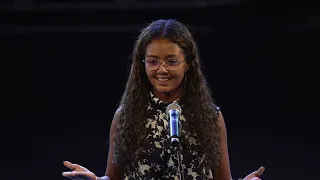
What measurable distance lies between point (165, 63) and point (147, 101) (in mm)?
209

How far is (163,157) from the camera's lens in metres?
2.12

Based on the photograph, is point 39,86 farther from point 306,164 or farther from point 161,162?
point 161,162

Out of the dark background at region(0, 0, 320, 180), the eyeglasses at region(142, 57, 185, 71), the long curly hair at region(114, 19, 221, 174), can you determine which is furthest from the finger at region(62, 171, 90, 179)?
the dark background at region(0, 0, 320, 180)

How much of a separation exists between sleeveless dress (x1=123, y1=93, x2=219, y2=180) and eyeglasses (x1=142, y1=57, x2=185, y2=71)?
153 mm

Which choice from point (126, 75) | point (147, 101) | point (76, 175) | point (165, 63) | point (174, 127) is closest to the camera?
point (174, 127)

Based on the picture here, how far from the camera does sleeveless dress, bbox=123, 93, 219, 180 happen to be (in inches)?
83.3

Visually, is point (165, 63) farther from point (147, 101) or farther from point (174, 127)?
point (174, 127)

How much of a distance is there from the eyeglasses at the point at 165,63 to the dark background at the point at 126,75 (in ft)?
7.45

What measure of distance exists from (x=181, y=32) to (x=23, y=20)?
263 centimetres

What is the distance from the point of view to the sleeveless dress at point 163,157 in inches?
83.3

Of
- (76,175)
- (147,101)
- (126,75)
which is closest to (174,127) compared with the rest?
(76,175)

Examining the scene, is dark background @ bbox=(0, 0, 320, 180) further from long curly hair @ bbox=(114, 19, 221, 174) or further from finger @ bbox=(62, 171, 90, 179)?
finger @ bbox=(62, 171, 90, 179)

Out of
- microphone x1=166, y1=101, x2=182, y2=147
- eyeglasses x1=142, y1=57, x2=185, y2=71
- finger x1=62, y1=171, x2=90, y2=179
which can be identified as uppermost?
eyeglasses x1=142, y1=57, x2=185, y2=71

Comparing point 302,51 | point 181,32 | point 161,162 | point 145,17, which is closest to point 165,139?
point 161,162
